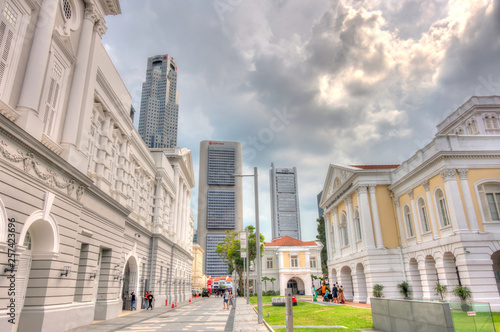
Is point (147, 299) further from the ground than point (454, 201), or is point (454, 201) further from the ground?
point (454, 201)

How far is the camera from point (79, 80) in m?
16.2

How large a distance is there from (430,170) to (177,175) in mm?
30419

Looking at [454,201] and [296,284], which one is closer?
[454,201]

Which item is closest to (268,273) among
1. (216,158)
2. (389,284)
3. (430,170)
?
(389,284)

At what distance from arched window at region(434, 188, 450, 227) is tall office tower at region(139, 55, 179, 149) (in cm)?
12997

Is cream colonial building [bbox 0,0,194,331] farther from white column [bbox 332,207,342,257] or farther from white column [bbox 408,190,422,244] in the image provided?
white column [bbox 332,207,342,257]

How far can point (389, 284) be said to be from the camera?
28969mm

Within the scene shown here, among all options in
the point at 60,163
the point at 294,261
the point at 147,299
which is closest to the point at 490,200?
the point at 60,163

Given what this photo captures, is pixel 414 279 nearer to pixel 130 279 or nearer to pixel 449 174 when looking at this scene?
pixel 449 174

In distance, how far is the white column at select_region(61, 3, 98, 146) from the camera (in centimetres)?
1526

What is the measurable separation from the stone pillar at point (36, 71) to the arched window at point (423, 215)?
27.4 m

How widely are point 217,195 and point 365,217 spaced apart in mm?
138122

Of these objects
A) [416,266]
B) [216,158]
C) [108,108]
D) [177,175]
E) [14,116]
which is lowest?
[416,266]

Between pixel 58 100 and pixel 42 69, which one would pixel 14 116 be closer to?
pixel 42 69
